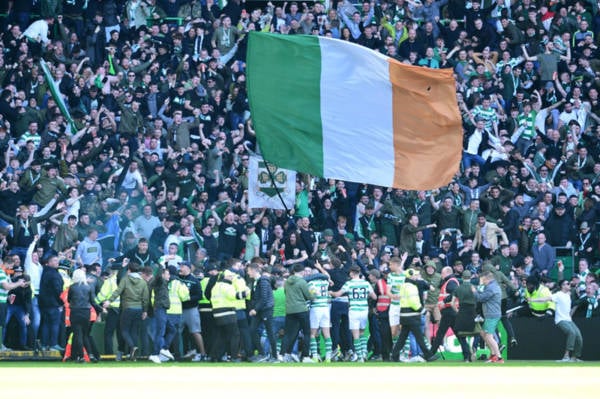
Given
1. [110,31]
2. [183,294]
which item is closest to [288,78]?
[183,294]

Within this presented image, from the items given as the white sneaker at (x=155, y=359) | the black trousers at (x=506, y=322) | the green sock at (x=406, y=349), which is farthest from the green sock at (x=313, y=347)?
the black trousers at (x=506, y=322)

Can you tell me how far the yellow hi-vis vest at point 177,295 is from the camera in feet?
102

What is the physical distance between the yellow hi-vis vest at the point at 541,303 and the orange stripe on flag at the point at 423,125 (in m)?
7.42

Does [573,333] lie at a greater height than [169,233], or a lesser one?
lesser

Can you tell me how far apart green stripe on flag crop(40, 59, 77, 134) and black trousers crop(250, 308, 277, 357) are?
833 cm

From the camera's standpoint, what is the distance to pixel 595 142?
38812mm

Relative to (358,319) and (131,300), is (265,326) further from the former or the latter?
(131,300)

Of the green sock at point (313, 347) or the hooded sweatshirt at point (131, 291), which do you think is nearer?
the hooded sweatshirt at point (131, 291)

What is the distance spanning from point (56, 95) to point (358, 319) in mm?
10780

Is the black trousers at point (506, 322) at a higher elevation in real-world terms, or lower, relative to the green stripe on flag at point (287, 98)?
lower

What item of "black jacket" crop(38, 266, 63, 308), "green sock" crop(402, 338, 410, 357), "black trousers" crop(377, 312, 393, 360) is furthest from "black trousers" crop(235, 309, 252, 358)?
"black jacket" crop(38, 266, 63, 308)

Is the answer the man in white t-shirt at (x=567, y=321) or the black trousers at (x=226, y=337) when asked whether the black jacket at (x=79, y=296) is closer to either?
the black trousers at (x=226, y=337)

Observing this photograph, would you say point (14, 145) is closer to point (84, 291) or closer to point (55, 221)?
point (55, 221)
